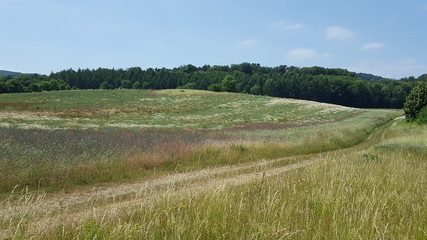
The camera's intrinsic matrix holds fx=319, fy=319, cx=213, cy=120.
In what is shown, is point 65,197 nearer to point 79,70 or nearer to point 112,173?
point 112,173

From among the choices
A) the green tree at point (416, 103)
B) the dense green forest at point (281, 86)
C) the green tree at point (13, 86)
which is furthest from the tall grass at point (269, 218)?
the green tree at point (13, 86)

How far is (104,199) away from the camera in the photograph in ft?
27.0

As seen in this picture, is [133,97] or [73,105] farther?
[133,97]

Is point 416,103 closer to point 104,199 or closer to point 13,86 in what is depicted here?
point 104,199

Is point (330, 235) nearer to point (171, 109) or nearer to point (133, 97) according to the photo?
point (171, 109)

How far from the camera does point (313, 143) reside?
2291cm

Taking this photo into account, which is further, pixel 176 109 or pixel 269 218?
Answer: pixel 176 109

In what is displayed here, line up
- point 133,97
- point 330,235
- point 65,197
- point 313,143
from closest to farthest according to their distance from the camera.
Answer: point 330,235 → point 65,197 → point 313,143 → point 133,97

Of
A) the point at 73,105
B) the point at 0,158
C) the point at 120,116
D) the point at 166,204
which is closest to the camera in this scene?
the point at 166,204

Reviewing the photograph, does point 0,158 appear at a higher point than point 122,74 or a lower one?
lower

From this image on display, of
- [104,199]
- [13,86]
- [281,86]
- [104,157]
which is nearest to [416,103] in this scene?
[104,157]

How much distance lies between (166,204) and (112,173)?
777cm

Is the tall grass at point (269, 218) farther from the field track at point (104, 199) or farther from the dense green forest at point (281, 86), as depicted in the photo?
the dense green forest at point (281, 86)

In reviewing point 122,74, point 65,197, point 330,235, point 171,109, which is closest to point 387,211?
point 330,235
